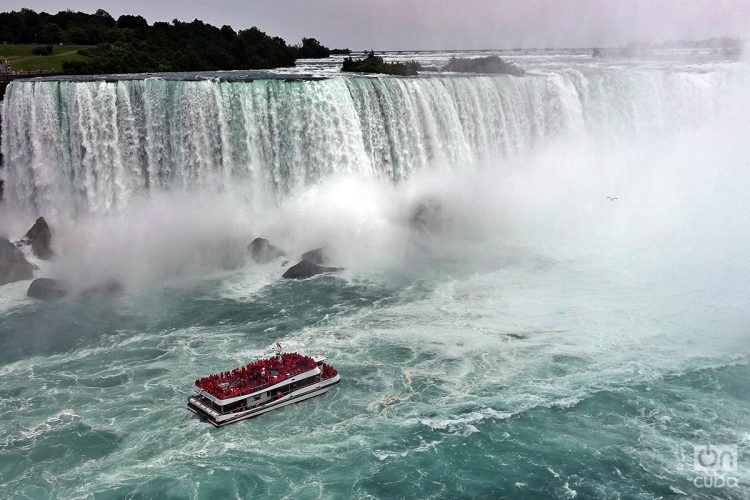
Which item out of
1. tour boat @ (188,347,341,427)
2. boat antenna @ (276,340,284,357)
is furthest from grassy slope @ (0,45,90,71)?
tour boat @ (188,347,341,427)

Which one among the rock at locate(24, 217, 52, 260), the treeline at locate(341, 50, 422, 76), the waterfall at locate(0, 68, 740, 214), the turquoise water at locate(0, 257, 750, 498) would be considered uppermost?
the treeline at locate(341, 50, 422, 76)

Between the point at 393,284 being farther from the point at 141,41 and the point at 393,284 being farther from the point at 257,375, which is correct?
the point at 141,41

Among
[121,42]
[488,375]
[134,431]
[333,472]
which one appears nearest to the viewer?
[333,472]

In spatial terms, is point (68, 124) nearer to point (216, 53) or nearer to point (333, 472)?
point (333, 472)

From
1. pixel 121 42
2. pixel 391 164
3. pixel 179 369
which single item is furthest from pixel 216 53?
pixel 179 369

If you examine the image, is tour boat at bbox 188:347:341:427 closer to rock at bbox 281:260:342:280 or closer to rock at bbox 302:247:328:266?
rock at bbox 281:260:342:280

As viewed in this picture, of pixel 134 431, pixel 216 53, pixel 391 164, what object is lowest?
pixel 134 431
